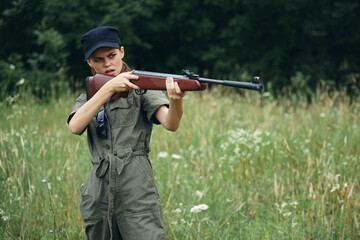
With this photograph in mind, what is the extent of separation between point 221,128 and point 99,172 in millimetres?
3173

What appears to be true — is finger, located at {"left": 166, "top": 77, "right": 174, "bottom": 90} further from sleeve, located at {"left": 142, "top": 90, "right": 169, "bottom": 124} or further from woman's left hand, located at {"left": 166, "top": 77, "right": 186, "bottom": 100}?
sleeve, located at {"left": 142, "top": 90, "right": 169, "bottom": 124}

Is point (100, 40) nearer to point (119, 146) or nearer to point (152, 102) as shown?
point (152, 102)

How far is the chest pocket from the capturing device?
7.50 ft

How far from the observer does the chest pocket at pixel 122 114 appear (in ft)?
7.50

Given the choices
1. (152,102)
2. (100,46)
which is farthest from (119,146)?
(100,46)

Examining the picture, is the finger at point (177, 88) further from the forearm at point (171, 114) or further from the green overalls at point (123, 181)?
the green overalls at point (123, 181)

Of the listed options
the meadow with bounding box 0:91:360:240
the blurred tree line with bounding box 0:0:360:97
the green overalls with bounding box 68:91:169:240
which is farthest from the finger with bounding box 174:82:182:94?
the blurred tree line with bounding box 0:0:360:97

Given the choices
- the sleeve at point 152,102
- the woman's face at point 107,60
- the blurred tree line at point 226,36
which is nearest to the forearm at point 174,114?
the sleeve at point 152,102

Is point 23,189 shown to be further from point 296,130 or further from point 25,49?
point 25,49

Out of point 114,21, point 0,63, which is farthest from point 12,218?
point 114,21

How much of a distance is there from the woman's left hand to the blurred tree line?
7.51 meters

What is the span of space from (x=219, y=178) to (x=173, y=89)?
6.71ft

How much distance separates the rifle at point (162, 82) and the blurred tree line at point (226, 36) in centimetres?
715

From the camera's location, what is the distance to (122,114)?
230cm
